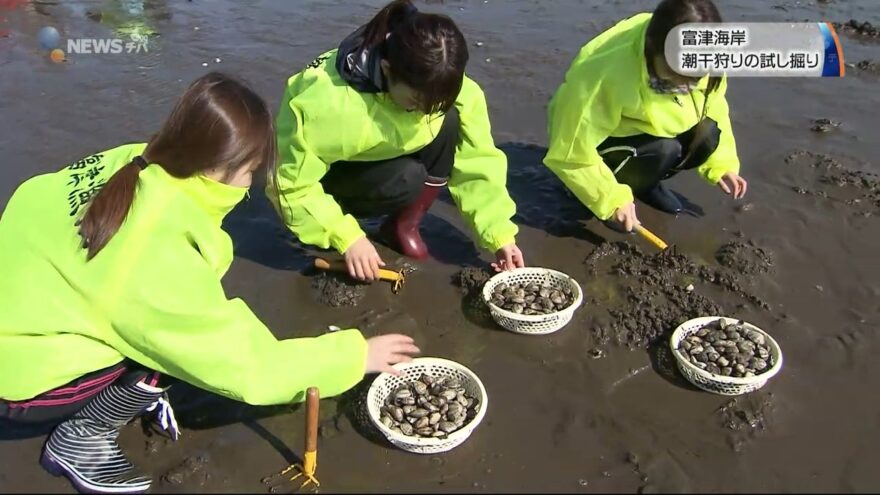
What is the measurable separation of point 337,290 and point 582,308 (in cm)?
122

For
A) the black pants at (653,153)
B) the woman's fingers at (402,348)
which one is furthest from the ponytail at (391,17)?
the black pants at (653,153)

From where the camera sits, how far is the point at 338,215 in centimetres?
357

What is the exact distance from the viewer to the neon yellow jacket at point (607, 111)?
3852mm

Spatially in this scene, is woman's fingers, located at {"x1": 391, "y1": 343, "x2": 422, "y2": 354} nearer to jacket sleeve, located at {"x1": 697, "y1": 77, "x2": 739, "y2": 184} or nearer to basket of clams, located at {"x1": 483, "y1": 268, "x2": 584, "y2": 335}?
basket of clams, located at {"x1": 483, "y1": 268, "x2": 584, "y2": 335}

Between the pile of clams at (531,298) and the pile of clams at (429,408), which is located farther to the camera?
the pile of clams at (531,298)

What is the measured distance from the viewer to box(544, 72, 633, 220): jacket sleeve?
3934mm

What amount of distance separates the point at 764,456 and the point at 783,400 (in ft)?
1.13

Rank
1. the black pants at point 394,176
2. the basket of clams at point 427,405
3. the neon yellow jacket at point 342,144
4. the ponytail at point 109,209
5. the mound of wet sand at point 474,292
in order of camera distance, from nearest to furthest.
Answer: the ponytail at point 109,209 → the basket of clams at point 427,405 → the neon yellow jacket at point 342,144 → the mound of wet sand at point 474,292 → the black pants at point 394,176

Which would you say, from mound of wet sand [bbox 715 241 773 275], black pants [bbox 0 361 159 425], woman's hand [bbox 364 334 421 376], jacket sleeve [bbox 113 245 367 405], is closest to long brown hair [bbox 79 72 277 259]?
jacket sleeve [bbox 113 245 367 405]

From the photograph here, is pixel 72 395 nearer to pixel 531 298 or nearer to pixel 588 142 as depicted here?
pixel 531 298

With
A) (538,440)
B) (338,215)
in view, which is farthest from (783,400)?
(338,215)

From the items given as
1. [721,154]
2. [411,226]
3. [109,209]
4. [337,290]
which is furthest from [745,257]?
[109,209]

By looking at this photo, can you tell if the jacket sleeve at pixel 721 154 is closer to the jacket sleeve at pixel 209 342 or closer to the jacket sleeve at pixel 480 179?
the jacket sleeve at pixel 480 179

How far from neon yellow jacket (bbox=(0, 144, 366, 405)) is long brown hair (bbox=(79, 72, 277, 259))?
4 cm
